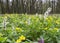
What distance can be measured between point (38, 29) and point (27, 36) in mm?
147

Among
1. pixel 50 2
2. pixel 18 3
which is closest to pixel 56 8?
pixel 50 2

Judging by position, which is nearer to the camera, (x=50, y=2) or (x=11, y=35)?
(x=11, y=35)

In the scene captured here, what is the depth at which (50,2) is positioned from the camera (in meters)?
8.66

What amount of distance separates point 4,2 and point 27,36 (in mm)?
6528

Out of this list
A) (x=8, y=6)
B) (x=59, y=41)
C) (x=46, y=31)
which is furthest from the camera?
(x=8, y=6)

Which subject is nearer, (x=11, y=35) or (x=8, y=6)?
(x=11, y=35)

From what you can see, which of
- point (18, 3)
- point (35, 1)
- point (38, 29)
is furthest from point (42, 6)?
point (38, 29)

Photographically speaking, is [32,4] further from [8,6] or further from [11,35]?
[11,35]

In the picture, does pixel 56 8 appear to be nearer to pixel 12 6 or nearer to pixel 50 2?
pixel 50 2

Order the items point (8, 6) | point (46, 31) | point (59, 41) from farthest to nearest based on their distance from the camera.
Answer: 1. point (8, 6)
2. point (46, 31)
3. point (59, 41)

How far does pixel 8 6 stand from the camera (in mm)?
8312

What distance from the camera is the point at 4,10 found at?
8406mm

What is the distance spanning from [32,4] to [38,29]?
6.44 meters

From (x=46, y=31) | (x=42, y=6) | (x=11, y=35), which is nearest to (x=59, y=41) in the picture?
(x=46, y=31)
